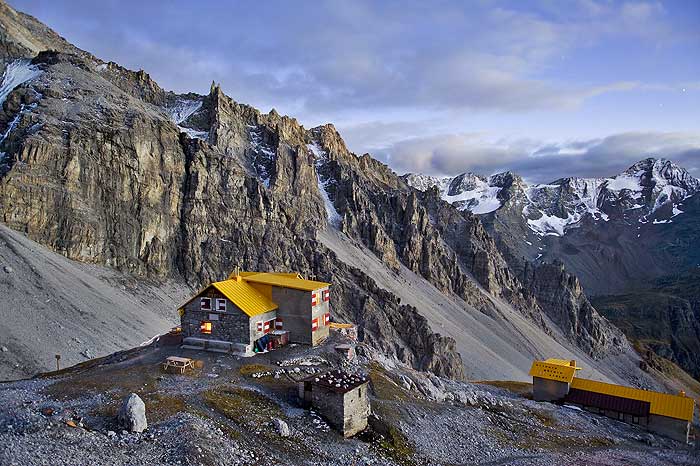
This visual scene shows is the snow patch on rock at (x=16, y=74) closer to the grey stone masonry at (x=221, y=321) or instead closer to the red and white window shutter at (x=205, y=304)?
the grey stone masonry at (x=221, y=321)

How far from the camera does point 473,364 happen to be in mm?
118875

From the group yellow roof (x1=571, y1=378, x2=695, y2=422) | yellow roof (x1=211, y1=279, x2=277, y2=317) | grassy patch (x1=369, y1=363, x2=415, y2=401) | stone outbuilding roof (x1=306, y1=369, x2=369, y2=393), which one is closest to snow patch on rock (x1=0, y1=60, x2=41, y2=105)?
yellow roof (x1=211, y1=279, x2=277, y2=317)

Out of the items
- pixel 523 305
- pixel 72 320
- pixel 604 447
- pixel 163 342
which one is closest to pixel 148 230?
pixel 72 320

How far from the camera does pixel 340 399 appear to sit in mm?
33062

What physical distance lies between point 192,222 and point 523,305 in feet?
395

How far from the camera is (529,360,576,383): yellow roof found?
6047cm

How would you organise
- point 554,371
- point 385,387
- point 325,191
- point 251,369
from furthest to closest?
point 325,191 < point 554,371 < point 385,387 < point 251,369

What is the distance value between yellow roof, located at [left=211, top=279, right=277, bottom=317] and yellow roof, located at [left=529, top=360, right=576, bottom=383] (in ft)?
108

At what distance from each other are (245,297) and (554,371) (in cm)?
3698

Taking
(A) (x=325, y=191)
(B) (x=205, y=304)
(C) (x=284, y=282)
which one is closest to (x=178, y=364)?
(B) (x=205, y=304)

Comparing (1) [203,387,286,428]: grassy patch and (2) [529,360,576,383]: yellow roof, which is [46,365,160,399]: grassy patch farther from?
(2) [529,360,576,383]: yellow roof

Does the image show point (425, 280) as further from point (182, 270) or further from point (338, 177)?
point (182, 270)

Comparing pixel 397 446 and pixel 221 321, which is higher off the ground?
pixel 221 321

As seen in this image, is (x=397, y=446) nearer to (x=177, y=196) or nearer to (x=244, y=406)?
(x=244, y=406)
